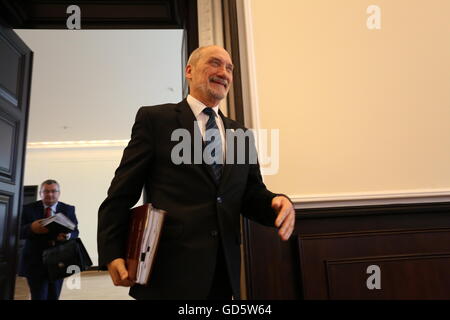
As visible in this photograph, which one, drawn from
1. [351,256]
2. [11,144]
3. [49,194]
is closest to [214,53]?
[351,256]

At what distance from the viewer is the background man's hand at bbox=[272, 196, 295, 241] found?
3.64ft

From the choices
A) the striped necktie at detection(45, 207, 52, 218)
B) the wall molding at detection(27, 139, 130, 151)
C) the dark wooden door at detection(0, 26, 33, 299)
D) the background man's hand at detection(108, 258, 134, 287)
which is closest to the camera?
the background man's hand at detection(108, 258, 134, 287)

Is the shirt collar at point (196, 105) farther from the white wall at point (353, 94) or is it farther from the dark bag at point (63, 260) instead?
the dark bag at point (63, 260)

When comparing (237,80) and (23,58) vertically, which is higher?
(23,58)

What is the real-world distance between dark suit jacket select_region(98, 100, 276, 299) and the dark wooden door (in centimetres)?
218

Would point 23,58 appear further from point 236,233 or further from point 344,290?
point 344,290

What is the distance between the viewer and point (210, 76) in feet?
4.64

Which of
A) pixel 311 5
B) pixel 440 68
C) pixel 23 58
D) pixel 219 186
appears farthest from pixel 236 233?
pixel 23 58

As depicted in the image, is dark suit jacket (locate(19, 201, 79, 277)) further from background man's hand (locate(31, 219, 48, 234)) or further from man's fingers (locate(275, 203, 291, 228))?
man's fingers (locate(275, 203, 291, 228))

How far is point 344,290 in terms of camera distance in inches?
73.6

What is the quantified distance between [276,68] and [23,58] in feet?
8.35

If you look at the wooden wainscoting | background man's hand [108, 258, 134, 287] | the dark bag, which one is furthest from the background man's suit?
background man's hand [108, 258, 134, 287]

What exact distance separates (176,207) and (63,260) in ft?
8.04

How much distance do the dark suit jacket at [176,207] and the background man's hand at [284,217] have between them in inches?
4.7
